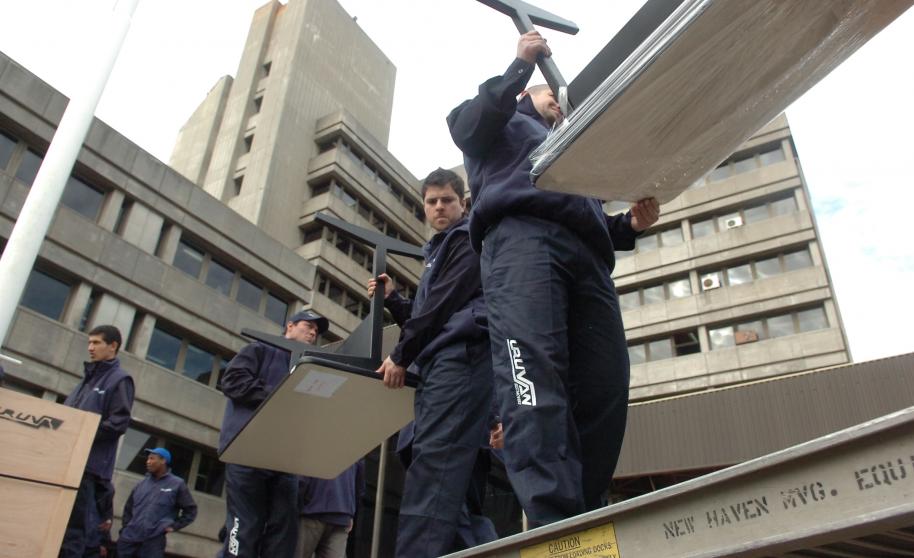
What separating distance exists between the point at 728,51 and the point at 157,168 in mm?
22432

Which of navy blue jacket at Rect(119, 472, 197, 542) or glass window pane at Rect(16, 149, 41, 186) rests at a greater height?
glass window pane at Rect(16, 149, 41, 186)

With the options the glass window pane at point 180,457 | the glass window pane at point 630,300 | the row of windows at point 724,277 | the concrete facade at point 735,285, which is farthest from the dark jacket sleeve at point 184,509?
the glass window pane at point 630,300

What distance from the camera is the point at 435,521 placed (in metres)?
2.29

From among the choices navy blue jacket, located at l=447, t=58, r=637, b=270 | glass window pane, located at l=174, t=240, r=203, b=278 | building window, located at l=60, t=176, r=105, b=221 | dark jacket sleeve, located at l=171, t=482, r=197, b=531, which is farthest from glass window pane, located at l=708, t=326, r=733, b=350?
navy blue jacket, located at l=447, t=58, r=637, b=270

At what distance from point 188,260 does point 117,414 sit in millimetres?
18743

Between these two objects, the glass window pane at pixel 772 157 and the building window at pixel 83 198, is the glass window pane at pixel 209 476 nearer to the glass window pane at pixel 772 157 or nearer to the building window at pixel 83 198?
the building window at pixel 83 198

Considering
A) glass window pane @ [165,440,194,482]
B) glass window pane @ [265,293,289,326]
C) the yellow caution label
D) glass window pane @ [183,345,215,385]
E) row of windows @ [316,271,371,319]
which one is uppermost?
row of windows @ [316,271,371,319]

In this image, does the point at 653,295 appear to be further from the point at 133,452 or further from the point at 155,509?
the point at 155,509

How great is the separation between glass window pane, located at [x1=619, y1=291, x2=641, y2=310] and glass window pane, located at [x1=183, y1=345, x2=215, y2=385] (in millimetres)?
19863

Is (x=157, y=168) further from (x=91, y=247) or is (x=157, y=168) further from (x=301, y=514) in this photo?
(x=301, y=514)

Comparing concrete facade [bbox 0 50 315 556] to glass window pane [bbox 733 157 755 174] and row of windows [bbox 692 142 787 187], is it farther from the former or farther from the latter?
Answer: glass window pane [bbox 733 157 755 174]

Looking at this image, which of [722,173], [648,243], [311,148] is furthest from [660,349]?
[311,148]

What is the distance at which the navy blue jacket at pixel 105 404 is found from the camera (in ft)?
15.2

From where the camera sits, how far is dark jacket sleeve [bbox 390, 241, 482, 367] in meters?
2.78
